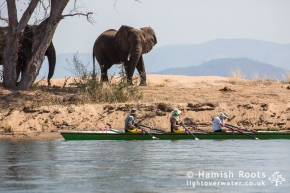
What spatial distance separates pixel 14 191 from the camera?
18.1 m

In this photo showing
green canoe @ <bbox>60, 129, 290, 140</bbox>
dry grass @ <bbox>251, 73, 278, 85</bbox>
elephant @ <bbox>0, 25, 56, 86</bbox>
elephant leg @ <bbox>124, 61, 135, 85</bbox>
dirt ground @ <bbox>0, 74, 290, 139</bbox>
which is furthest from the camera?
dry grass @ <bbox>251, 73, 278, 85</bbox>

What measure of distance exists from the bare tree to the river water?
5.56 meters

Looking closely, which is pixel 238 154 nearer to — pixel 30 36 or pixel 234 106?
pixel 234 106

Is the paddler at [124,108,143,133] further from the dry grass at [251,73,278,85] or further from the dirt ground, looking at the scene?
the dry grass at [251,73,278,85]

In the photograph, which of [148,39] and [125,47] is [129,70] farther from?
[148,39]

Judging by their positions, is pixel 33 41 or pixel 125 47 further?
pixel 125 47

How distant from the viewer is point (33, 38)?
110 ft

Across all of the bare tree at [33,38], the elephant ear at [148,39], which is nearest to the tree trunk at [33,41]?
the bare tree at [33,38]

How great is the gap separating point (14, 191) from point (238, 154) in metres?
7.76

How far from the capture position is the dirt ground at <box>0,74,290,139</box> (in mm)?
30969

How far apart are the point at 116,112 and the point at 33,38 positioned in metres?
4.19

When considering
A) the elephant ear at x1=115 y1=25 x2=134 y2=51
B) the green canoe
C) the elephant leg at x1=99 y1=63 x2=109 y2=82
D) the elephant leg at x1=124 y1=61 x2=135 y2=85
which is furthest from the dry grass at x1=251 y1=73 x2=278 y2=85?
the green canoe

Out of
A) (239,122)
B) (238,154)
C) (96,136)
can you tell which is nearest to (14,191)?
(238,154)

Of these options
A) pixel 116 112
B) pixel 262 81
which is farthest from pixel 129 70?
pixel 262 81
